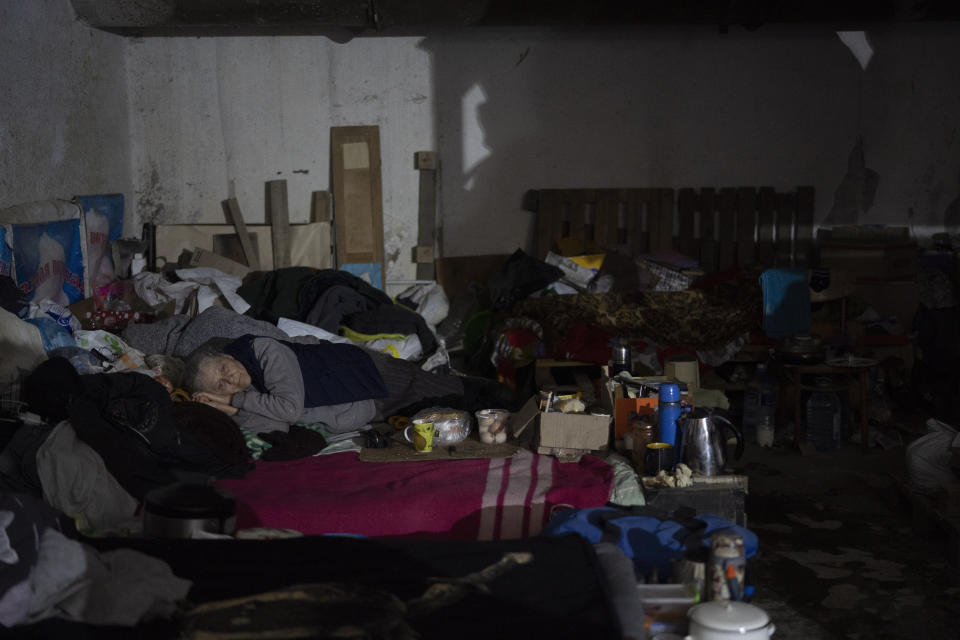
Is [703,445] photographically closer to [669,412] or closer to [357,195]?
[669,412]

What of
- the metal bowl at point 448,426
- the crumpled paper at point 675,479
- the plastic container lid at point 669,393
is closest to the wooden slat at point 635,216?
the metal bowl at point 448,426

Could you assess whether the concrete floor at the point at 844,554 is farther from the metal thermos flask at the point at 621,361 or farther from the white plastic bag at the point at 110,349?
the white plastic bag at the point at 110,349

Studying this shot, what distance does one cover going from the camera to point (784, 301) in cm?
680

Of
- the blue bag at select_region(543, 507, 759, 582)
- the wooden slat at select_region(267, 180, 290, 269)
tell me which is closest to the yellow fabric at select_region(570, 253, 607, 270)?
the wooden slat at select_region(267, 180, 290, 269)

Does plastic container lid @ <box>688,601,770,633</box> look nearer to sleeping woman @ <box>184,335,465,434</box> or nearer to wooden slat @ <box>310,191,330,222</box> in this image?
sleeping woman @ <box>184,335,465,434</box>

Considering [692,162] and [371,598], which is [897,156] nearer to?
[692,162]

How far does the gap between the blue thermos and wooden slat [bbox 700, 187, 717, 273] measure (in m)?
4.42

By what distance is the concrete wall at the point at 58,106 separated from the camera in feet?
19.1

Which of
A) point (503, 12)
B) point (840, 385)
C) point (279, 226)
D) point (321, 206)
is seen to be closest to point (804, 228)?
point (840, 385)

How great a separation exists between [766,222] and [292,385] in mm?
5001

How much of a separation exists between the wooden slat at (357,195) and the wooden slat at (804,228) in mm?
3589

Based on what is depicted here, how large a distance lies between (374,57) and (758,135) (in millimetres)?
3365

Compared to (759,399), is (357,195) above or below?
above

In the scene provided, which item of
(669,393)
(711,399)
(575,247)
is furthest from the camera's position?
(575,247)
